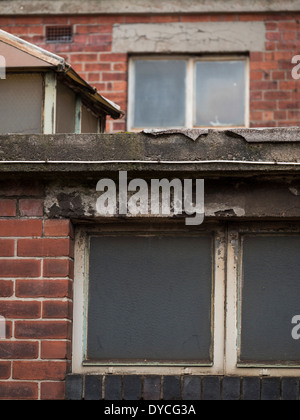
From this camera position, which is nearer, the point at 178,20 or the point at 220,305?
the point at 220,305

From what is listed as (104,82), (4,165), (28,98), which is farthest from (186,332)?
(104,82)

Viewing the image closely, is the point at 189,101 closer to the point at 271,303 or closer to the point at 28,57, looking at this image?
the point at 28,57

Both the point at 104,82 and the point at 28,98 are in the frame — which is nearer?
the point at 28,98

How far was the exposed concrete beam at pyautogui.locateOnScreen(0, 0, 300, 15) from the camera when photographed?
7949 mm

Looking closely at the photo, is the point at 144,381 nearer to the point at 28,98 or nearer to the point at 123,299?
the point at 123,299

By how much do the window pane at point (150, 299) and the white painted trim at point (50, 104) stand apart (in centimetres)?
72

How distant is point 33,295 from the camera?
13.6 ft

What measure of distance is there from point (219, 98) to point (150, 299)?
13.4 ft

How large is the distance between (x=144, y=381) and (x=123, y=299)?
454 mm

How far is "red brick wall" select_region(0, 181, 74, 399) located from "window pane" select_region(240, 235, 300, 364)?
37.7 inches

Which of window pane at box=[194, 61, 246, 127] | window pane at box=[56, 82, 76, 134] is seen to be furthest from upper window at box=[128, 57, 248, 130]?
window pane at box=[56, 82, 76, 134]

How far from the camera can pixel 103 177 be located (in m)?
4.13

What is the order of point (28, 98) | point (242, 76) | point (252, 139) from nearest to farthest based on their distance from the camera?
point (252, 139)
point (28, 98)
point (242, 76)

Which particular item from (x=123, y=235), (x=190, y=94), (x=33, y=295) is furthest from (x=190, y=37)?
(x=33, y=295)
